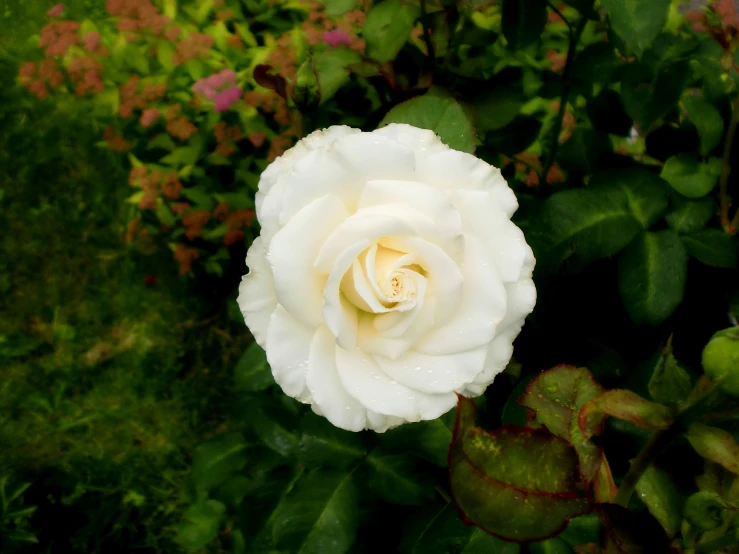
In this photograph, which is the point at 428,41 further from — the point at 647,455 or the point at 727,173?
the point at 647,455

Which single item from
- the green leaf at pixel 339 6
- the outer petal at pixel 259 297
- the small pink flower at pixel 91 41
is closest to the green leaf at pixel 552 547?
the outer petal at pixel 259 297

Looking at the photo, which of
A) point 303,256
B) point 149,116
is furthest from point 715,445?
point 149,116

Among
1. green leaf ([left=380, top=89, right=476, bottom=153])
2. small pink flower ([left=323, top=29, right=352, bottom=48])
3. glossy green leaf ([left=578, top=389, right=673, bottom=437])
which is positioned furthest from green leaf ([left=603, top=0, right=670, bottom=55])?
small pink flower ([left=323, top=29, right=352, bottom=48])

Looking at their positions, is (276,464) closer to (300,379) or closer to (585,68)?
(300,379)

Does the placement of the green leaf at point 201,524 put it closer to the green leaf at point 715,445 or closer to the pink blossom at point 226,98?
the pink blossom at point 226,98

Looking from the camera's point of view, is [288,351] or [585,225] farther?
[585,225]

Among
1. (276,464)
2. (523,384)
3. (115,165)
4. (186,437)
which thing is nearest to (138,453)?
(186,437)
